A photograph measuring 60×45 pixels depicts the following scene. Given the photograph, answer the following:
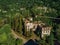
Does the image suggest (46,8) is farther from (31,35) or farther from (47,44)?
(47,44)

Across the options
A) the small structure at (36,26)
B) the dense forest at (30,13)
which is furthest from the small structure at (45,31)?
the dense forest at (30,13)

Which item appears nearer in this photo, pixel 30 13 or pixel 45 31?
pixel 45 31

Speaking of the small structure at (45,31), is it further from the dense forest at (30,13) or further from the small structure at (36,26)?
the dense forest at (30,13)

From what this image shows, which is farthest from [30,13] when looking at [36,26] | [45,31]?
[45,31]

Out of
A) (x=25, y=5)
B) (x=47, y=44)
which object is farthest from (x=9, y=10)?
(x=47, y=44)

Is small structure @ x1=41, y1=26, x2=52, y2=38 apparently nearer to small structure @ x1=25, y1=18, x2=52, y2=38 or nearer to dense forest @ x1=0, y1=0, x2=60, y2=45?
small structure @ x1=25, y1=18, x2=52, y2=38

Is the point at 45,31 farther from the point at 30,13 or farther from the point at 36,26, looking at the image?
the point at 30,13

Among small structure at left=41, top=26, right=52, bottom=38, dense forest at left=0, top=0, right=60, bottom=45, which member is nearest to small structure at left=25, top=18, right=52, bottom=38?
small structure at left=41, top=26, right=52, bottom=38

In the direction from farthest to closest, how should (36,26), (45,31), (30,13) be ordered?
(30,13), (36,26), (45,31)
